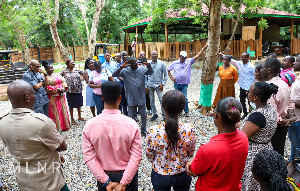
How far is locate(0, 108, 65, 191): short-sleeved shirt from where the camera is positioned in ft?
6.02

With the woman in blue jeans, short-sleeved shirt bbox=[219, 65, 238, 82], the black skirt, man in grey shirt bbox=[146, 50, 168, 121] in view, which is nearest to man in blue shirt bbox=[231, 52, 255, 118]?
short-sleeved shirt bbox=[219, 65, 238, 82]

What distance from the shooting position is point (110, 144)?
1.88m

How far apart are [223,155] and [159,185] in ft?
2.28

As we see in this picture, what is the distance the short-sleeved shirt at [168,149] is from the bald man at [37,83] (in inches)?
133

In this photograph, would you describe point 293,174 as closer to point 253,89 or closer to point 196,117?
point 253,89

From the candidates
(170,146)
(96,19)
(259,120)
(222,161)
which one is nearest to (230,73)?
(259,120)

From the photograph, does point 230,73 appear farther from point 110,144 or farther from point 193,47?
point 193,47

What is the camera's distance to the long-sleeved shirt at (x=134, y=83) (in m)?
4.64

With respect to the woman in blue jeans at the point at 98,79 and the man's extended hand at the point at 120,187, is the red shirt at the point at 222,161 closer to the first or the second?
the man's extended hand at the point at 120,187

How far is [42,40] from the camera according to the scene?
25.0m

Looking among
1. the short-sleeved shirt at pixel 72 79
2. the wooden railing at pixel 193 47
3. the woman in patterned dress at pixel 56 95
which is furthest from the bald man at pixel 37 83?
the wooden railing at pixel 193 47

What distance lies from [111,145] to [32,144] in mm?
681

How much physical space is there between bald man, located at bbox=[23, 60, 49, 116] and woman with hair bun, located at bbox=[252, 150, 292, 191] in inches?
168

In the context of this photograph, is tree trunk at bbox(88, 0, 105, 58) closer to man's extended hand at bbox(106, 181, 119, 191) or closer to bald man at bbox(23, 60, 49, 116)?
bald man at bbox(23, 60, 49, 116)
